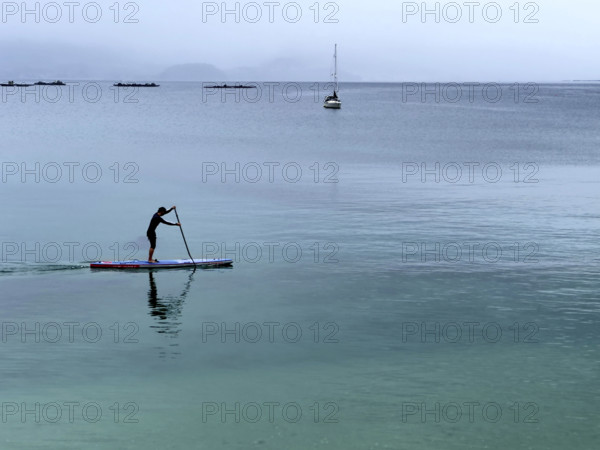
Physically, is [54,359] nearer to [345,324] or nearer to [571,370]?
[345,324]

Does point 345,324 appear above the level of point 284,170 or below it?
below

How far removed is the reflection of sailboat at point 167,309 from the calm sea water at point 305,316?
0.37 feet

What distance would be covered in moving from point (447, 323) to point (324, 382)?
746 centimetres

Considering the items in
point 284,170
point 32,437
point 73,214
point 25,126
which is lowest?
point 32,437

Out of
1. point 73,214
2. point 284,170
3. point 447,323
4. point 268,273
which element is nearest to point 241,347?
point 447,323

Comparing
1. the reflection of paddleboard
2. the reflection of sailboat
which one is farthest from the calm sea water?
the reflection of paddleboard

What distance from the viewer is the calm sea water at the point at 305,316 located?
20.7 meters

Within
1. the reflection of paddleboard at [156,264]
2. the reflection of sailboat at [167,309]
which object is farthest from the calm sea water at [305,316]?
the reflection of paddleboard at [156,264]

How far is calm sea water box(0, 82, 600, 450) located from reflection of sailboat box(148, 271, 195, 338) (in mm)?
112

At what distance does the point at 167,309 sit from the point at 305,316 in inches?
214

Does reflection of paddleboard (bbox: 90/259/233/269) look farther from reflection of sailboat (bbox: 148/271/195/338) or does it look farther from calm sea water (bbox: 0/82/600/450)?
reflection of sailboat (bbox: 148/271/195/338)

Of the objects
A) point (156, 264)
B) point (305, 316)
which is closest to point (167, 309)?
point (305, 316)

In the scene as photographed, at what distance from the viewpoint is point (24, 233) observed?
44.5m

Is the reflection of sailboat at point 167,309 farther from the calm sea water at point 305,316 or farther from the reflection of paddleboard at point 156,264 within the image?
the reflection of paddleboard at point 156,264
